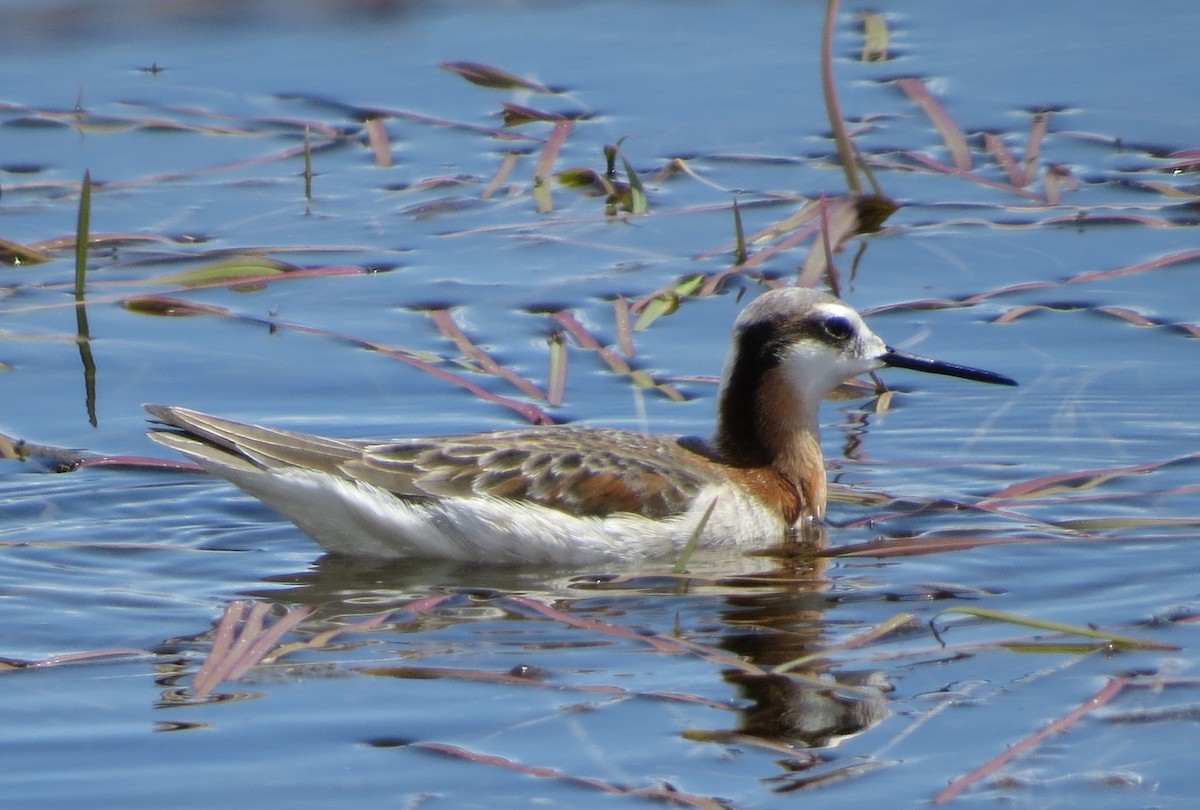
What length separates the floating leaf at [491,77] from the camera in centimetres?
1145

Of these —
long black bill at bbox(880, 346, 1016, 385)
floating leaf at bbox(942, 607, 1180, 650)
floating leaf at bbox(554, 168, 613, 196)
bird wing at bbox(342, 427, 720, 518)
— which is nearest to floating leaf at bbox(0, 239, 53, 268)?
floating leaf at bbox(554, 168, 613, 196)

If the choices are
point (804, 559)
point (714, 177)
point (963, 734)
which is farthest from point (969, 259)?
point (963, 734)

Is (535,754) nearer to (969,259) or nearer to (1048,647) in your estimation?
(1048,647)

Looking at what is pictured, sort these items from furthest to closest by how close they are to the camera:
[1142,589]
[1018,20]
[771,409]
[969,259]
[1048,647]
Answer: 1. [1018,20]
2. [969,259]
3. [771,409]
4. [1142,589]
5. [1048,647]

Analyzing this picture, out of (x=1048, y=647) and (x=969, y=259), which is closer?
(x=1048, y=647)

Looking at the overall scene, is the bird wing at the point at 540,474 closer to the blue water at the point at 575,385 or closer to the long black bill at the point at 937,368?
the blue water at the point at 575,385

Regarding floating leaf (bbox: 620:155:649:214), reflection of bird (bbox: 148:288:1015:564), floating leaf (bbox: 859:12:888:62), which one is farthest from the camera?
floating leaf (bbox: 859:12:888:62)

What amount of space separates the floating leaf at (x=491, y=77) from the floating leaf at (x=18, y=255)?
2789mm

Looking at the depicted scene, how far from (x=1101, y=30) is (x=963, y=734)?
740 centimetres

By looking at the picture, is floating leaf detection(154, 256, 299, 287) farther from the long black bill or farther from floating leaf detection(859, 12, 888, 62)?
floating leaf detection(859, 12, 888, 62)

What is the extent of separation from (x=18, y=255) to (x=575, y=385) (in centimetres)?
280

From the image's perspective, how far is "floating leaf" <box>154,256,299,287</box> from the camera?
30.5 ft

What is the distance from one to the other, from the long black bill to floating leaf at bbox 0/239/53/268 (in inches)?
159

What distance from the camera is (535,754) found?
5.36 m
